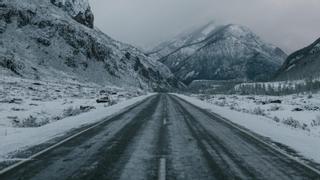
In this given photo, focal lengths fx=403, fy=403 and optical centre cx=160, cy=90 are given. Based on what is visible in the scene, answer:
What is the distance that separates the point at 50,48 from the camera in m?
120

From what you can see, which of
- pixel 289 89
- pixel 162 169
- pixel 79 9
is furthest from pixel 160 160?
pixel 79 9

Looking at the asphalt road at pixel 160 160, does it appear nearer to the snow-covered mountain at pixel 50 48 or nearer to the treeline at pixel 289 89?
the treeline at pixel 289 89

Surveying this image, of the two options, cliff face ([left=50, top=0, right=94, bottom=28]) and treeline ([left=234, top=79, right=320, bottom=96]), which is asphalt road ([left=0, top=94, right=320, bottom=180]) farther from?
cliff face ([left=50, top=0, right=94, bottom=28])

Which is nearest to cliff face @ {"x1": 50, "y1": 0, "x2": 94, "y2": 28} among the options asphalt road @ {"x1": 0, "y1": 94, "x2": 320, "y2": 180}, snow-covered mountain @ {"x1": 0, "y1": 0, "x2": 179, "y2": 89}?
snow-covered mountain @ {"x1": 0, "y1": 0, "x2": 179, "y2": 89}

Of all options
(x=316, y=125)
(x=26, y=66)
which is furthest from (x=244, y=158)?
(x=26, y=66)

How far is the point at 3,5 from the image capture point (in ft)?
395

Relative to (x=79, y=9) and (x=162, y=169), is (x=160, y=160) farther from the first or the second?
(x=79, y=9)

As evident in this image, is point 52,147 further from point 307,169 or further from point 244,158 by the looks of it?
point 307,169

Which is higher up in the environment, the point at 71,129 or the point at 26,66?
the point at 26,66

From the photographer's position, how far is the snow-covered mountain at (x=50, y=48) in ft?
336

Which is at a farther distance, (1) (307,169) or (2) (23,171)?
(1) (307,169)

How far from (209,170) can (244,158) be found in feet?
6.35

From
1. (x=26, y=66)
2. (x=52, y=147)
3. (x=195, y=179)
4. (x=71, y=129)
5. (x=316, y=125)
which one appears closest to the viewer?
(x=195, y=179)

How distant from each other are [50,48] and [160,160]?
115598 millimetres
